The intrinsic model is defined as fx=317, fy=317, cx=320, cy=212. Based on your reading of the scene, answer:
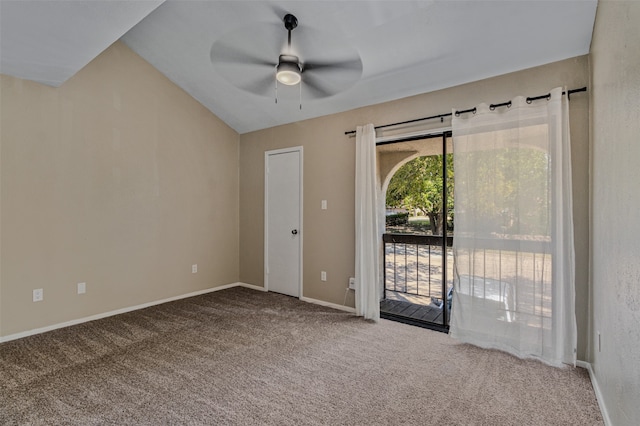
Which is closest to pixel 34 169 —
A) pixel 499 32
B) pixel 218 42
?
pixel 218 42

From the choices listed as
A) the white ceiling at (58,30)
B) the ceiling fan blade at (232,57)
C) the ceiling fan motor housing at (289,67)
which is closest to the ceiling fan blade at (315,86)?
the ceiling fan motor housing at (289,67)

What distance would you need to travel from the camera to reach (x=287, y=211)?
4.50 m

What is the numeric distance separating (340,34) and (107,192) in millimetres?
3017

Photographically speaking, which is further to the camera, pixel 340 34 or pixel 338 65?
pixel 340 34

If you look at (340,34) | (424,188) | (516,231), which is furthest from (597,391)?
(340,34)

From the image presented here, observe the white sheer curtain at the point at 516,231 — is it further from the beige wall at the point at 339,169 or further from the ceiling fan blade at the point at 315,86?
the ceiling fan blade at the point at 315,86

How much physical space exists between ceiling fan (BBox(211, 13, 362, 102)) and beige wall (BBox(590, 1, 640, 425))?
4.19 feet

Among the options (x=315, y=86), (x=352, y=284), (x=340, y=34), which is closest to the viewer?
(x=315, y=86)

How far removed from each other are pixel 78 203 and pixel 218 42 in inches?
106

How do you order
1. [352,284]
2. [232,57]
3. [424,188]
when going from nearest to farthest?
[232,57] < [424,188] < [352,284]

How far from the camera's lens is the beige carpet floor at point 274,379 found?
188 centimetres

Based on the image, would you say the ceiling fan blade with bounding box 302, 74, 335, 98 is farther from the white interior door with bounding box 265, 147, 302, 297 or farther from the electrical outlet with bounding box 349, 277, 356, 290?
the electrical outlet with bounding box 349, 277, 356, 290

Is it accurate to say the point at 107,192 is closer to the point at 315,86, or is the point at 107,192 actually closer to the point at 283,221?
the point at 283,221

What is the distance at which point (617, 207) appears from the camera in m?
1.66
